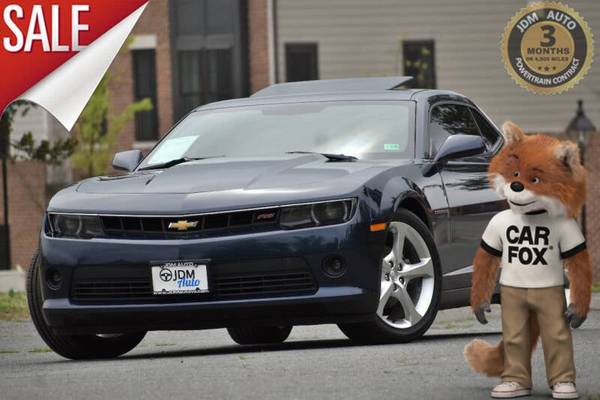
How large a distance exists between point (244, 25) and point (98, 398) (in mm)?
27268

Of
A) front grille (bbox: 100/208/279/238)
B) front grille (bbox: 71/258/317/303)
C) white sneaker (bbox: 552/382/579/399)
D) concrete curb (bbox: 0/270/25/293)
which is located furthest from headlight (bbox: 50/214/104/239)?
concrete curb (bbox: 0/270/25/293)

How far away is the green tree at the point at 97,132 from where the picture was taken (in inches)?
1254

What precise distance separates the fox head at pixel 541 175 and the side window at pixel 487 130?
14.9 ft

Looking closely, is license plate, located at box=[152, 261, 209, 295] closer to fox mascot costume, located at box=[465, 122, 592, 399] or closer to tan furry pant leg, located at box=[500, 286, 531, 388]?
fox mascot costume, located at box=[465, 122, 592, 399]

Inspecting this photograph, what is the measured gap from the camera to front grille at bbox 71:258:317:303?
874cm

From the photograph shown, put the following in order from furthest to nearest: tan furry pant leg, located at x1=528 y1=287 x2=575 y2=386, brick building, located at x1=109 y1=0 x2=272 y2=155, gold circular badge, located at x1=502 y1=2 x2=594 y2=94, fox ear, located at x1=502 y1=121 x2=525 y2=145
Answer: brick building, located at x1=109 y1=0 x2=272 y2=155, gold circular badge, located at x1=502 y1=2 x2=594 y2=94, fox ear, located at x1=502 y1=121 x2=525 y2=145, tan furry pant leg, located at x1=528 y1=287 x2=575 y2=386

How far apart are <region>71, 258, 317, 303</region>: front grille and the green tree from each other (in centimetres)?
2295

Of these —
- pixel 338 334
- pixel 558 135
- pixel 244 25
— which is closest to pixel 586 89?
pixel 558 135

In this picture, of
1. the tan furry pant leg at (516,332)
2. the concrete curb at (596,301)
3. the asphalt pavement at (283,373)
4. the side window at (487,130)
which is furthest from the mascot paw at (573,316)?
the concrete curb at (596,301)

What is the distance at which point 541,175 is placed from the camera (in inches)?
272

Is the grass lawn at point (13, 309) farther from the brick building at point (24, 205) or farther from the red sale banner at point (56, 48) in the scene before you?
→ the brick building at point (24, 205)

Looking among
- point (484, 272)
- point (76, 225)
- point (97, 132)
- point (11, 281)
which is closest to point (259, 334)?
point (76, 225)

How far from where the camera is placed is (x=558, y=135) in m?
32.6

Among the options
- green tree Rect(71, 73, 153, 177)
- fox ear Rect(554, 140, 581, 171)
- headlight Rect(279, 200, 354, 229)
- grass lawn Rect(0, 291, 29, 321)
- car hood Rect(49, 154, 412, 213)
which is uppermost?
fox ear Rect(554, 140, 581, 171)
